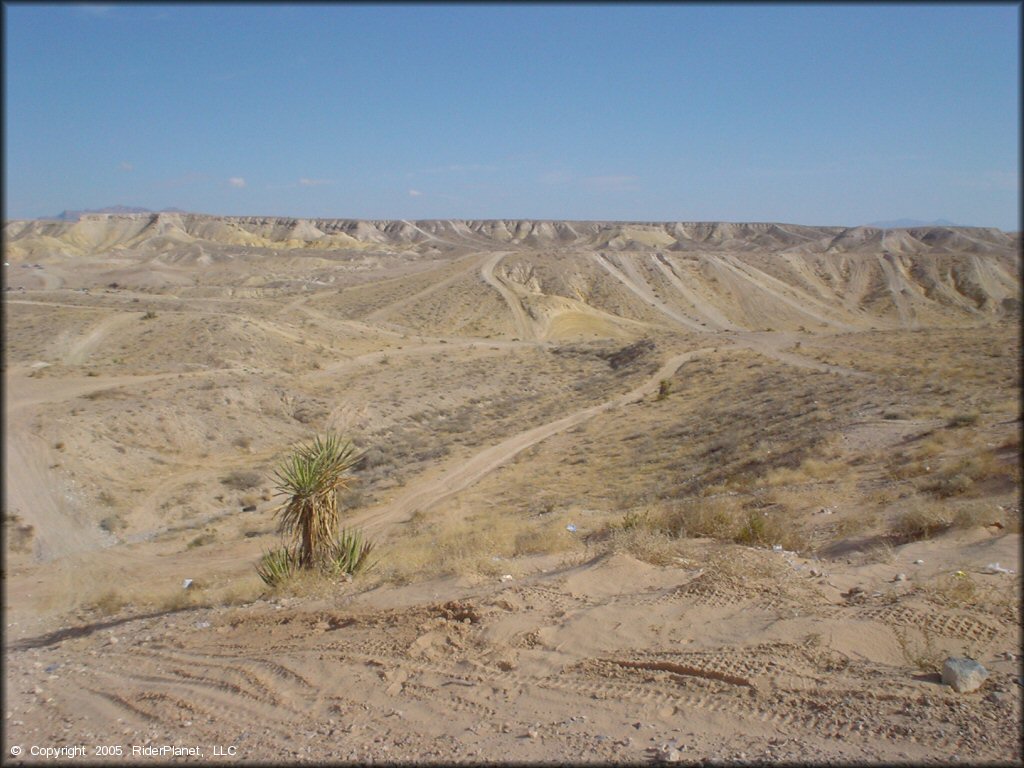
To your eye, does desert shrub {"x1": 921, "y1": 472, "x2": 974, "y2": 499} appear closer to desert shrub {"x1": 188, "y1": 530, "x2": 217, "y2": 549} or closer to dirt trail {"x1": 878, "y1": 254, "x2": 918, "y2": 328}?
desert shrub {"x1": 188, "y1": 530, "x2": 217, "y2": 549}

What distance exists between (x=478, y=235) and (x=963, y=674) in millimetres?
185257

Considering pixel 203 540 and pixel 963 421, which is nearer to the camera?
pixel 963 421

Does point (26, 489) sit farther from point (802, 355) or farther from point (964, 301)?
point (964, 301)

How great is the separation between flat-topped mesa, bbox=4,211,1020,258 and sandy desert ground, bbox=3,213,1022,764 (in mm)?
89942

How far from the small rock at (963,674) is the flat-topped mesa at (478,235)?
118852 millimetres

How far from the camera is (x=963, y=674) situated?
20.1 ft

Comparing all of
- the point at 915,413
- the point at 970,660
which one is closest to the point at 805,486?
the point at 915,413

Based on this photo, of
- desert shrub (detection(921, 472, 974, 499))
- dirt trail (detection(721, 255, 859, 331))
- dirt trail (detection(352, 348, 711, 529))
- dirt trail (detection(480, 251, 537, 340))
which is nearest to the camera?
desert shrub (detection(921, 472, 974, 499))

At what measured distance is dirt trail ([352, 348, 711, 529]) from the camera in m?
20.9

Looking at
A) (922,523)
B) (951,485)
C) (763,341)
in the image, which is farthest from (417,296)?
(922,523)

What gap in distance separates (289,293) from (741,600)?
70365 millimetres

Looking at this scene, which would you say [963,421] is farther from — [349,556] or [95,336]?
[95,336]

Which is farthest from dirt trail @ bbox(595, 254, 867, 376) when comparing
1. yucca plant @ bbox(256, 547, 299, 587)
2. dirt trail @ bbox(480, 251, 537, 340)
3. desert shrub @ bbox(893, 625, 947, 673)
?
yucca plant @ bbox(256, 547, 299, 587)

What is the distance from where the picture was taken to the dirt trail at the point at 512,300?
202 feet
